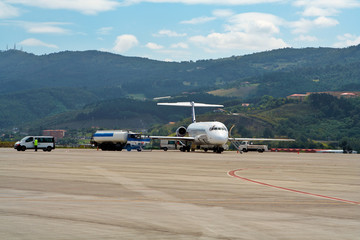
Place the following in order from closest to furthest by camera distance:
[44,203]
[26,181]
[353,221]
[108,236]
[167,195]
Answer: [108,236]
[353,221]
[44,203]
[167,195]
[26,181]

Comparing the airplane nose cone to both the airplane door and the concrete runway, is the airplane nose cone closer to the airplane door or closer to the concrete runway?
the airplane door

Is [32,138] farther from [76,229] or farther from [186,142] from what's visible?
[76,229]

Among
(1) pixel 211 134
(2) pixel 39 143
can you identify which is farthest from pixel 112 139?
(1) pixel 211 134

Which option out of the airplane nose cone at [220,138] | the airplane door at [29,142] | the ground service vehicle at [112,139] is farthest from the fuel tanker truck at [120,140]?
the airplane nose cone at [220,138]

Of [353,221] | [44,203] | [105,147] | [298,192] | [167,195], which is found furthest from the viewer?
[105,147]

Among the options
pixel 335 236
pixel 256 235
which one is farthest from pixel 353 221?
pixel 256 235

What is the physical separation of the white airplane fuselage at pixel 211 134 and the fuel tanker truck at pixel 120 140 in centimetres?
1392

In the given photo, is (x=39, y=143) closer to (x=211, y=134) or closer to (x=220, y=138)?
(x=211, y=134)

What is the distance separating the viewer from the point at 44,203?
1591cm

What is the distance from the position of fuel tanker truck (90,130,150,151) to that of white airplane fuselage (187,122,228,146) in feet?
45.7

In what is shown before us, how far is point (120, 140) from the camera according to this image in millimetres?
89188

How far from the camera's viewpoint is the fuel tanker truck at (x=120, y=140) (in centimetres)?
8838

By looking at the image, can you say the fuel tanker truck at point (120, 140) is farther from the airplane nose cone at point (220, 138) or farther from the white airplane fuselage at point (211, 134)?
the airplane nose cone at point (220, 138)

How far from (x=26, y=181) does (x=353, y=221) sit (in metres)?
15.3
